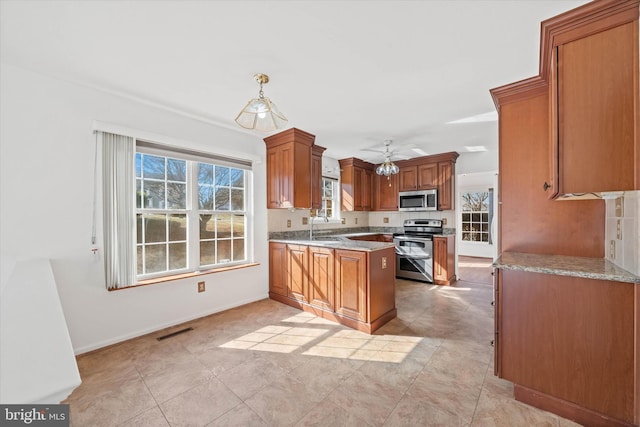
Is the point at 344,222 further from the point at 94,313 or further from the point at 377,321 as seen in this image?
the point at 94,313

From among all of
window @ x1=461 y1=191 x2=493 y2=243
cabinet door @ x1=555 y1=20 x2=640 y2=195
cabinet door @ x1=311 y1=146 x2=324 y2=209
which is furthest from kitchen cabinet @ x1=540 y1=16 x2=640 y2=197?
window @ x1=461 y1=191 x2=493 y2=243

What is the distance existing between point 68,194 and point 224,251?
1.66 m

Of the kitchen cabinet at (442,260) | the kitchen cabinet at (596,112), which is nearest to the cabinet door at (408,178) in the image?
the kitchen cabinet at (442,260)

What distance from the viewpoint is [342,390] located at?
6.10 feet

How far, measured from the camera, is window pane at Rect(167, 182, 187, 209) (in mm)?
2998

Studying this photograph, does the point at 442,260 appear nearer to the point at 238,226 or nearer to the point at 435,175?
the point at 435,175

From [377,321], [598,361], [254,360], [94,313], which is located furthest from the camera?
[377,321]

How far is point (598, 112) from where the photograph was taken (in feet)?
4.77

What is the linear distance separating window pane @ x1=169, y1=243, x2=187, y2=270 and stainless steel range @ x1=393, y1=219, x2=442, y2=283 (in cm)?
363

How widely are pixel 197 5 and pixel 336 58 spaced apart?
95cm

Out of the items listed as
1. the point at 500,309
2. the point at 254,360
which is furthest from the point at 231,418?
the point at 500,309

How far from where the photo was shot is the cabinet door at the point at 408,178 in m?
5.14

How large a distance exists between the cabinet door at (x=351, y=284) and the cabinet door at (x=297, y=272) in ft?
1.72

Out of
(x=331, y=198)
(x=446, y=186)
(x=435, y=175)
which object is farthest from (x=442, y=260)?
(x=331, y=198)
